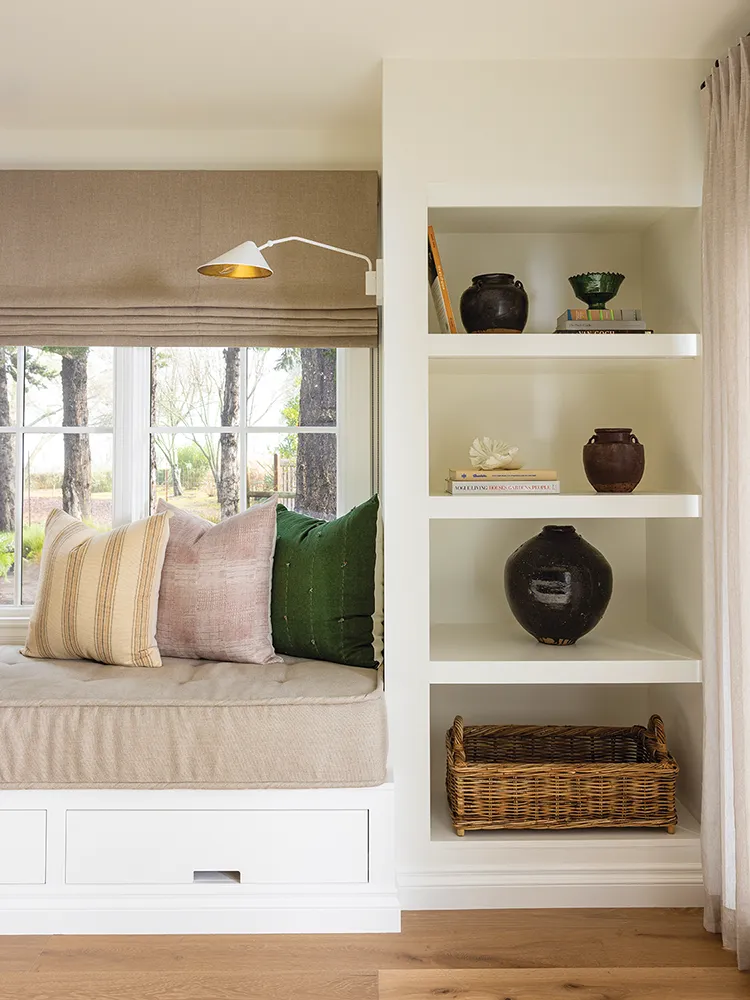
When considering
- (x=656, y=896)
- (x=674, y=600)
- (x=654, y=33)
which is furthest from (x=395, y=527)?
(x=654, y=33)

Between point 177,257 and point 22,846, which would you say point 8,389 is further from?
point 22,846

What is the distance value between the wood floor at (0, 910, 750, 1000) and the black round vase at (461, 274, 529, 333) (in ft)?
5.43

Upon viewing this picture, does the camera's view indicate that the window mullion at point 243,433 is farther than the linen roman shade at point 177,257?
Yes

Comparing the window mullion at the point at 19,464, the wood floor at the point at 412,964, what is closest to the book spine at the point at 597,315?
the wood floor at the point at 412,964

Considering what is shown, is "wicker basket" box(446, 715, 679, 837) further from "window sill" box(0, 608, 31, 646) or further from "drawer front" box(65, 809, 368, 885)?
"window sill" box(0, 608, 31, 646)

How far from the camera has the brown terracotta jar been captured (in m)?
2.59

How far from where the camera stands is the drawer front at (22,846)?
2.30m

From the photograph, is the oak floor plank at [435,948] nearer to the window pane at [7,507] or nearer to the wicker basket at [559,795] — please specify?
the wicker basket at [559,795]

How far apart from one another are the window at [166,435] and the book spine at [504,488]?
2.60 feet

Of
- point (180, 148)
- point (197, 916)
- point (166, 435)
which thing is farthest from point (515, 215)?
point (197, 916)

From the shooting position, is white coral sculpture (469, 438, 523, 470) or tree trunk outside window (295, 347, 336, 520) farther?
tree trunk outside window (295, 347, 336, 520)

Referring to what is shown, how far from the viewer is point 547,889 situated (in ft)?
8.12

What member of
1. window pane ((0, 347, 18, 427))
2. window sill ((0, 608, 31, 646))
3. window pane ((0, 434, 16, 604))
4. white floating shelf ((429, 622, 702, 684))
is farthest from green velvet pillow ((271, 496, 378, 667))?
window pane ((0, 347, 18, 427))

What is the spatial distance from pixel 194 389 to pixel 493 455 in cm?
123
